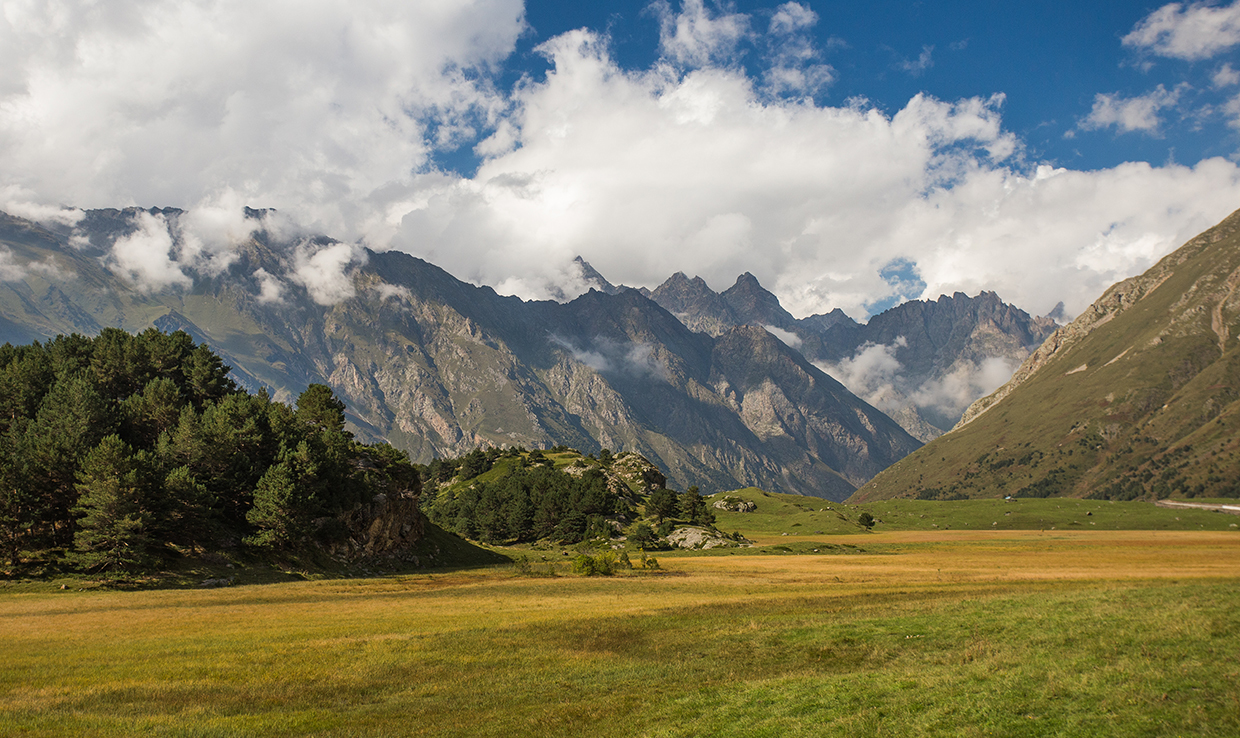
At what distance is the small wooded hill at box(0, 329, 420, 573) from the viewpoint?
6122 centimetres

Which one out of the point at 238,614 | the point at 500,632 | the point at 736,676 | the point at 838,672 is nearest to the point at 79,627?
the point at 238,614

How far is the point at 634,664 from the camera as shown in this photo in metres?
29.7

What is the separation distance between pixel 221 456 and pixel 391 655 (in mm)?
61587

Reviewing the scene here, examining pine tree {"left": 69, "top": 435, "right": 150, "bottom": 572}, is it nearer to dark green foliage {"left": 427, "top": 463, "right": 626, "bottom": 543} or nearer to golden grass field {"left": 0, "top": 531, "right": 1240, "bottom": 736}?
golden grass field {"left": 0, "top": 531, "right": 1240, "bottom": 736}

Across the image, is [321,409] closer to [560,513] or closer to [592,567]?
[592,567]

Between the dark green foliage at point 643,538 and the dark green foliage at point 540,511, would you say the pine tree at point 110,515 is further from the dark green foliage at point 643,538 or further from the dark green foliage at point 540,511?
the dark green foliage at point 643,538

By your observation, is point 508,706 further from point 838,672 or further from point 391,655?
point 838,672

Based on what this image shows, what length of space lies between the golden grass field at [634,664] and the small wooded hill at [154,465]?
10542 millimetres

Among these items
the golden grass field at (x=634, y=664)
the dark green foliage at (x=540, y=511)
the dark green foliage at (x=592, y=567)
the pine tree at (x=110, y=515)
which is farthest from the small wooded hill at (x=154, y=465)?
the dark green foliage at (x=540, y=511)

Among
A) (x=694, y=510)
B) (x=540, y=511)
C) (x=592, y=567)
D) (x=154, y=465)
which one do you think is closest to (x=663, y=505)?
(x=694, y=510)

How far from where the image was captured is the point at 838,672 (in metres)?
26.4

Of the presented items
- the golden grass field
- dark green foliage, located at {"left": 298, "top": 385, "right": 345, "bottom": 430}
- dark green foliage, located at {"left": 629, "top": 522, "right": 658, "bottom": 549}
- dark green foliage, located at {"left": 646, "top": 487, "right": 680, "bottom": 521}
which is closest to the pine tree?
the golden grass field

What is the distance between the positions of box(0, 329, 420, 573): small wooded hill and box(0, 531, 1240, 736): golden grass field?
34.6ft

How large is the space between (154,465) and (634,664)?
6325cm
